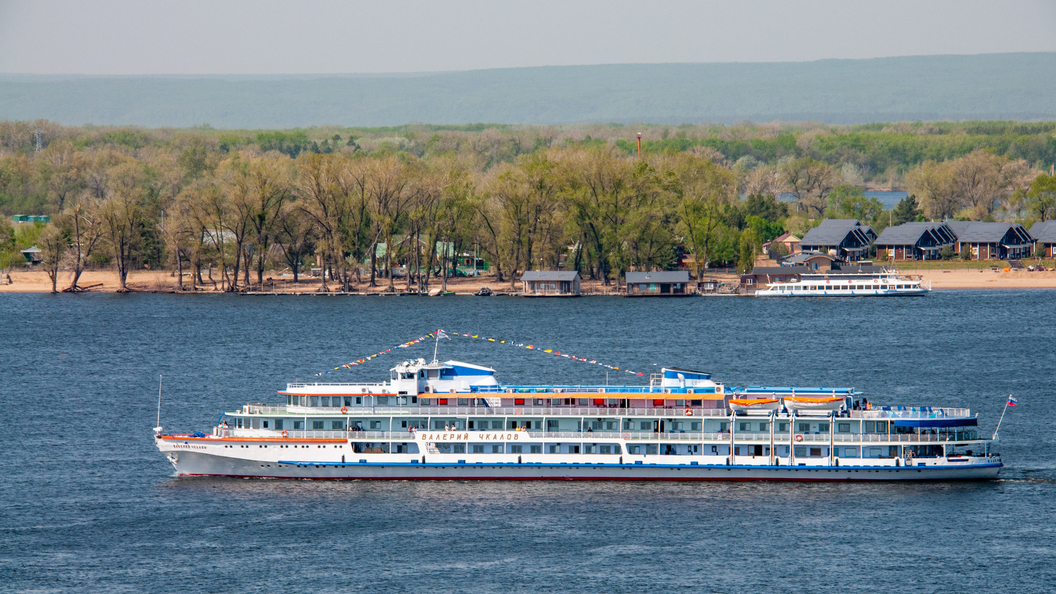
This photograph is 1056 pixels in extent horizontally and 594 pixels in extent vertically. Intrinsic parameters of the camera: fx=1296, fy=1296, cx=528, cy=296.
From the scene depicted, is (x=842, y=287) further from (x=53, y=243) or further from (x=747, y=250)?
(x=53, y=243)

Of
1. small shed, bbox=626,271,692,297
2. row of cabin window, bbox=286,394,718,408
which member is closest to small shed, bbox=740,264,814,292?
small shed, bbox=626,271,692,297

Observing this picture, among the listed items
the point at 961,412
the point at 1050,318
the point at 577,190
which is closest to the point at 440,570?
the point at 961,412

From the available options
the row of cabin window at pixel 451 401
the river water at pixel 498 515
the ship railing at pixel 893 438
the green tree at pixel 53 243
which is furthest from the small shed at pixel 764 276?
the ship railing at pixel 893 438

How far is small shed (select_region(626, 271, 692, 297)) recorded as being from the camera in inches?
7288

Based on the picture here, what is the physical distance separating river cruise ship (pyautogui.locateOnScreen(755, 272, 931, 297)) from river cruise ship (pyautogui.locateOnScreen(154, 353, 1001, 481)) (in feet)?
377

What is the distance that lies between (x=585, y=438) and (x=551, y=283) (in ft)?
376

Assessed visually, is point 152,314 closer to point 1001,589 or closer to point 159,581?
point 159,581

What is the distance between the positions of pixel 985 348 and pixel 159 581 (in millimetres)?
87927

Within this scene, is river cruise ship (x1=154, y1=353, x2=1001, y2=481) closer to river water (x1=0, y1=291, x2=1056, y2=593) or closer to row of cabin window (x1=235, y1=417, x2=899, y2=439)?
row of cabin window (x1=235, y1=417, x2=899, y2=439)

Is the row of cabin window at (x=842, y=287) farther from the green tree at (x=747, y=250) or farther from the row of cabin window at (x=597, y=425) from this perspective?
the row of cabin window at (x=597, y=425)

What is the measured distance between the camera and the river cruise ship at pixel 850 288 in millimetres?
186500

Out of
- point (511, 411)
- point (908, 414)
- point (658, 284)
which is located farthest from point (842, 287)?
point (511, 411)

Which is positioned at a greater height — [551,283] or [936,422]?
[551,283]

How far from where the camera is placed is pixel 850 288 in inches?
7441
